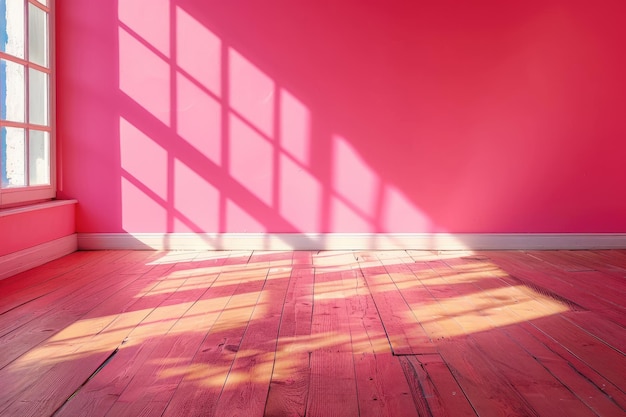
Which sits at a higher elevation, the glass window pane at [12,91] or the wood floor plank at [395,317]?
the glass window pane at [12,91]

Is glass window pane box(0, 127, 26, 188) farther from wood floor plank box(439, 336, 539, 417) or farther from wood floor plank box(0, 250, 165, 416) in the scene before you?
wood floor plank box(439, 336, 539, 417)

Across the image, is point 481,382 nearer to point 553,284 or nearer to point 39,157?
point 553,284

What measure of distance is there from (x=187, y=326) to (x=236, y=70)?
243 cm

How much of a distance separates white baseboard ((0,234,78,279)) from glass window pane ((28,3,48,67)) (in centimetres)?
130

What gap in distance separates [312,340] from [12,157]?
255 cm

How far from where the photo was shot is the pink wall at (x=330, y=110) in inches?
171

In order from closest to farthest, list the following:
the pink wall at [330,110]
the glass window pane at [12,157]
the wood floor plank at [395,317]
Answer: the wood floor plank at [395,317] → the glass window pane at [12,157] → the pink wall at [330,110]

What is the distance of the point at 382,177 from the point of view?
4473 millimetres

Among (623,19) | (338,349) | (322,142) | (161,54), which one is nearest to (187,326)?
(338,349)

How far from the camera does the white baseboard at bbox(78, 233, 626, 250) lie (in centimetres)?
441

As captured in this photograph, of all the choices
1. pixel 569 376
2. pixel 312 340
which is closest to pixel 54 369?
pixel 312 340

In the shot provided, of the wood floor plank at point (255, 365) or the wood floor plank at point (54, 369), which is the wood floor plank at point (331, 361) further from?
the wood floor plank at point (54, 369)

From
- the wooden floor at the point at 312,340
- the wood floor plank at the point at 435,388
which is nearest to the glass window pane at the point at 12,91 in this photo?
the wooden floor at the point at 312,340

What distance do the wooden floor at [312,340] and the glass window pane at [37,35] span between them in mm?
1498
